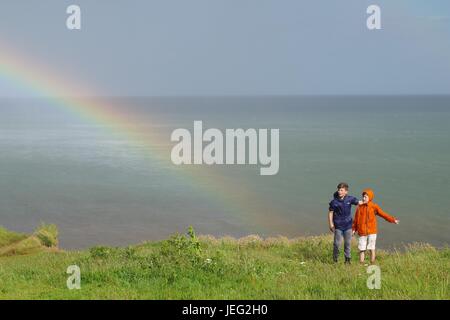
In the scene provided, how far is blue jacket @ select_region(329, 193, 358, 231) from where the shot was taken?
15039 mm

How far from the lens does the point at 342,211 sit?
15.1m

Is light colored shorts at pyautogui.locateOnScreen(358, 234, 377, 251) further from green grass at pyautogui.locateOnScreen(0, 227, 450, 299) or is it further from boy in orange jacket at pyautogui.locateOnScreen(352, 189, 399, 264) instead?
green grass at pyautogui.locateOnScreen(0, 227, 450, 299)

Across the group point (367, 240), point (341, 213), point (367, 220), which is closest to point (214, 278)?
point (341, 213)

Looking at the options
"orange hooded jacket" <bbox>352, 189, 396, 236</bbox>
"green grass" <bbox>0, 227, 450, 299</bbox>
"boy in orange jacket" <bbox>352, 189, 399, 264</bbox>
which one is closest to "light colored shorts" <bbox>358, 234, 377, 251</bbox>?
"boy in orange jacket" <bbox>352, 189, 399, 264</bbox>

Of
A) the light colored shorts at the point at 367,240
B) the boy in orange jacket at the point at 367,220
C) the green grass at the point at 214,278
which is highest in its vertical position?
the boy in orange jacket at the point at 367,220

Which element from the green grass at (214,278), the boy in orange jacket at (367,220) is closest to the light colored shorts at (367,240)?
the boy in orange jacket at (367,220)

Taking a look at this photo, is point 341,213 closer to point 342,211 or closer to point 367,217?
point 342,211

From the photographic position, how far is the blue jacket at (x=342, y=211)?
15.0 m

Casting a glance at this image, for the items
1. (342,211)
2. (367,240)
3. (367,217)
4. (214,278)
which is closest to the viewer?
(214,278)

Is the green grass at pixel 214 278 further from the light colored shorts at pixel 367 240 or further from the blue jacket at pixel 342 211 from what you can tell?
the blue jacket at pixel 342 211
